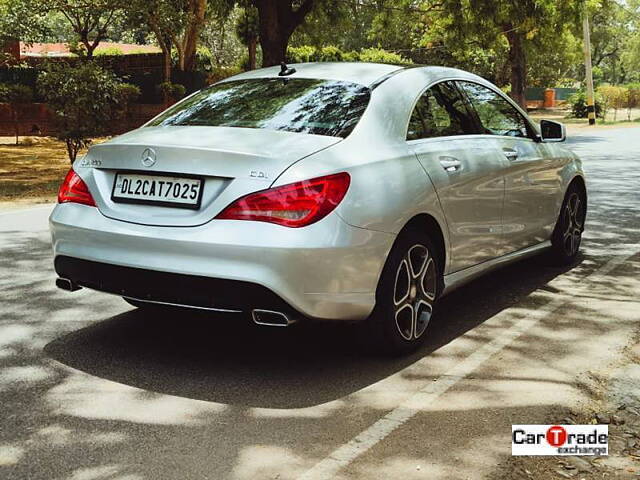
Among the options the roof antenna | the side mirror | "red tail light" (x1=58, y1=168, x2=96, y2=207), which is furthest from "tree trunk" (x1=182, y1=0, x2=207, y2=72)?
"red tail light" (x1=58, y1=168, x2=96, y2=207)

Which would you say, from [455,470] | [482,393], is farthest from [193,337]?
[455,470]

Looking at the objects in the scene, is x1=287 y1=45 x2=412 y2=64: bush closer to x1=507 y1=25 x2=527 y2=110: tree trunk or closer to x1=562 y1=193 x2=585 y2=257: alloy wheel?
x1=507 y1=25 x2=527 y2=110: tree trunk

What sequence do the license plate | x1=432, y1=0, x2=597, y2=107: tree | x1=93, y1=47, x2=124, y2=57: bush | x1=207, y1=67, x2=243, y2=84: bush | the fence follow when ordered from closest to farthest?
the license plate → x1=432, y1=0, x2=597, y2=107: tree → the fence → x1=207, y1=67, x2=243, y2=84: bush → x1=93, y1=47, x2=124, y2=57: bush

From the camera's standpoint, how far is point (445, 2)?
73.7ft

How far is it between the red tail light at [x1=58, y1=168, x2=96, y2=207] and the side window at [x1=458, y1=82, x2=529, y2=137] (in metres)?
2.64

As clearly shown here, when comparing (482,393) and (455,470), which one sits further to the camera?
(482,393)

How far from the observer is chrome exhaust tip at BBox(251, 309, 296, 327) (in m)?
4.55

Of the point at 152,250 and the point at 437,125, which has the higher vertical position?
the point at 437,125

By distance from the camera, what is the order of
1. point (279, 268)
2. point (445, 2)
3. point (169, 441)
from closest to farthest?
point (169, 441) → point (279, 268) → point (445, 2)

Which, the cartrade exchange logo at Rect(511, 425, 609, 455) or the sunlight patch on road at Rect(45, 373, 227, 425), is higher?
the sunlight patch on road at Rect(45, 373, 227, 425)

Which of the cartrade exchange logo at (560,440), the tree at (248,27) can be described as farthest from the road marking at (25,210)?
the tree at (248,27)

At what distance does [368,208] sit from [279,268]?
0.62m

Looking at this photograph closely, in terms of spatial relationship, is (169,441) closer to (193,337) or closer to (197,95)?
(193,337)

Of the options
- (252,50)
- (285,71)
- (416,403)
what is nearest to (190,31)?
(252,50)
